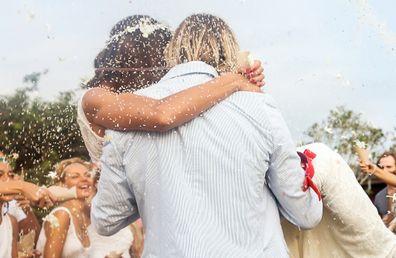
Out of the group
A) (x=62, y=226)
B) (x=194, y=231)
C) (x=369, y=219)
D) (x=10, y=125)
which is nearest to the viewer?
(x=194, y=231)

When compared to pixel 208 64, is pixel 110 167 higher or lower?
lower

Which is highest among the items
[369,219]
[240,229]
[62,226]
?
[240,229]

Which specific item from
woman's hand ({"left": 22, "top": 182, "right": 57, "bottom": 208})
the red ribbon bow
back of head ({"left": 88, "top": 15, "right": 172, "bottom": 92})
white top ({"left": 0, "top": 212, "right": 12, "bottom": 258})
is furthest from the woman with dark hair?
white top ({"left": 0, "top": 212, "right": 12, "bottom": 258})

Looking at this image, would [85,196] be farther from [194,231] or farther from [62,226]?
[194,231]

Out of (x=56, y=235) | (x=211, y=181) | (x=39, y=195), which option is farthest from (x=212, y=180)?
(x=56, y=235)

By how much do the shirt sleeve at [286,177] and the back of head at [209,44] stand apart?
0.91 ft

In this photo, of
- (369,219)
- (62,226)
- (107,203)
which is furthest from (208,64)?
(62,226)

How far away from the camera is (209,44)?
324 centimetres

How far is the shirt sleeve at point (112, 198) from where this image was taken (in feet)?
10.2

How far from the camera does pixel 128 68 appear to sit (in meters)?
3.71

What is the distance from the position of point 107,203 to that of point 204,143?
1.52ft

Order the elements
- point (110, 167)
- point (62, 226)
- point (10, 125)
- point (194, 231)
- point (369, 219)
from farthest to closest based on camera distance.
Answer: point (10, 125) < point (62, 226) < point (369, 219) < point (110, 167) < point (194, 231)

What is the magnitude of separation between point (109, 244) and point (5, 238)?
82 cm

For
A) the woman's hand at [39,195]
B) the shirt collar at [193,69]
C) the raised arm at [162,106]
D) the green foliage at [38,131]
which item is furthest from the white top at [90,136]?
the green foliage at [38,131]
